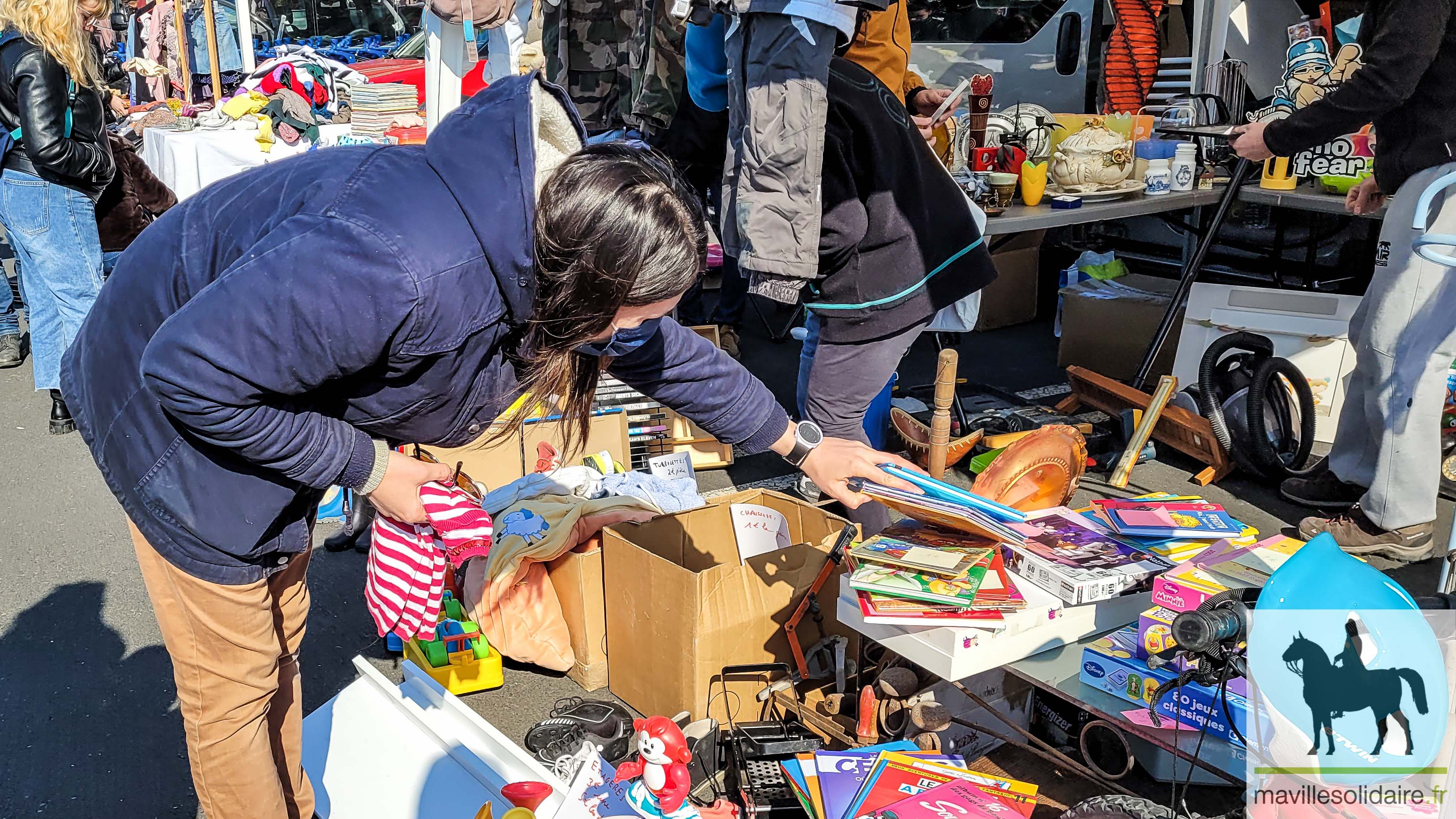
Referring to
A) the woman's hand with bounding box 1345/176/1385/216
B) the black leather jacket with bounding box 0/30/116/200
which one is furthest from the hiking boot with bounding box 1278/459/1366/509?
the black leather jacket with bounding box 0/30/116/200

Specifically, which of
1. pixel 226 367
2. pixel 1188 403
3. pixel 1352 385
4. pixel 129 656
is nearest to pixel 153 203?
pixel 129 656

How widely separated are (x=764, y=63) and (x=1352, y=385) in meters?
2.26

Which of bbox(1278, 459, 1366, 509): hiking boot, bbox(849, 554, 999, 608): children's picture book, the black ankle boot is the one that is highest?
bbox(849, 554, 999, 608): children's picture book

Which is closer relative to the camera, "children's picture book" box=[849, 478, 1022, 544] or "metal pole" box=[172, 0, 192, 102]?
"children's picture book" box=[849, 478, 1022, 544]

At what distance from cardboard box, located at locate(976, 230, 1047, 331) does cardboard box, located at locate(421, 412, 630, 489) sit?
2955 millimetres

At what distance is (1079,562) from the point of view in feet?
6.84

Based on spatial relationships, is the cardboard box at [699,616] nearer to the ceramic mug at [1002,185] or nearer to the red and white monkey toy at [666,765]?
the red and white monkey toy at [666,765]

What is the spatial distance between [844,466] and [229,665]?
112 centimetres

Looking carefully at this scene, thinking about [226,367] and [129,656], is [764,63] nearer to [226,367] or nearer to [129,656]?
[226,367]

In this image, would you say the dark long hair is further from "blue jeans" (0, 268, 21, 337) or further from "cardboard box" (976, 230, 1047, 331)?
"blue jeans" (0, 268, 21, 337)

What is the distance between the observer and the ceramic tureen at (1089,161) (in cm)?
419

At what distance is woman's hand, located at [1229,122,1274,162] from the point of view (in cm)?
353

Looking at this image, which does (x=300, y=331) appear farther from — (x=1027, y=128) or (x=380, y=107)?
(x=380, y=107)

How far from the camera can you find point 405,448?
305cm
